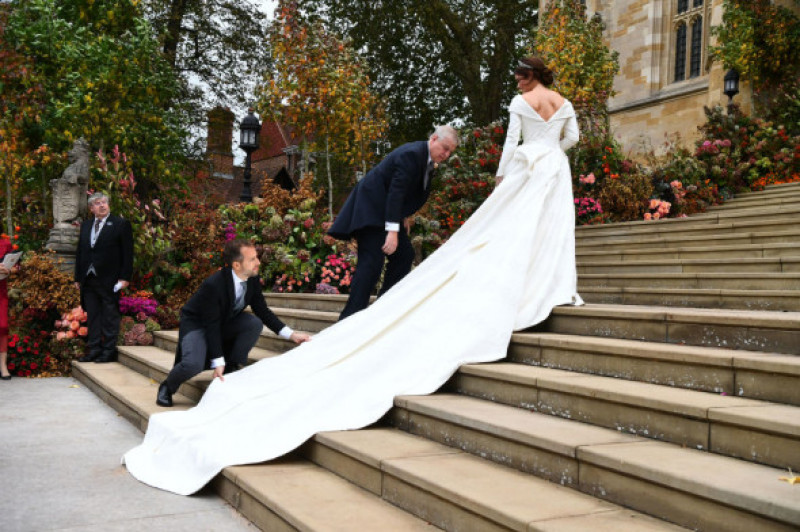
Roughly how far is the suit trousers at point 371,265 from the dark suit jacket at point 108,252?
385 centimetres

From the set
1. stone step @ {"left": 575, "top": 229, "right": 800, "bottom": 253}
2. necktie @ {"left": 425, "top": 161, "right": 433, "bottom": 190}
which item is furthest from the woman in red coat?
stone step @ {"left": 575, "top": 229, "right": 800, "bottom": 253}

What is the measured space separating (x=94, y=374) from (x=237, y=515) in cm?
478

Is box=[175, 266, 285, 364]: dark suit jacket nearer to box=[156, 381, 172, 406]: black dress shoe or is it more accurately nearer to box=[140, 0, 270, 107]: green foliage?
box=[156, 381, 172, 406]: black dress shoe

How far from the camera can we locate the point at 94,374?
25.8 feet

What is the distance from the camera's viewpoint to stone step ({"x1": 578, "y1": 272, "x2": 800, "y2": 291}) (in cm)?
559

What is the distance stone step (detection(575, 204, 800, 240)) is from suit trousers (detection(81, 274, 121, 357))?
22.6 ft

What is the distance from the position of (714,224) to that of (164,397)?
709 centimetres

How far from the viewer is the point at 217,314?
5504 mm

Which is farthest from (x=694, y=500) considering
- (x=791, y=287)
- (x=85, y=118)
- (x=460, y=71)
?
(x=460, y=71)

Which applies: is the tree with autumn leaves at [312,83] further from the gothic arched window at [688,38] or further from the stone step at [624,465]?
the stone step at [624,465]

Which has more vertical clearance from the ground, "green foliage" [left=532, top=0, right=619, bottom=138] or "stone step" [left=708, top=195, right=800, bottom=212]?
"green foliage" [left=532, top=0, right=619, bottom=138]

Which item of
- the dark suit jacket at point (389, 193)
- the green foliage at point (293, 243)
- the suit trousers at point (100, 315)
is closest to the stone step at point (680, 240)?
the green foliage at point (293, 243)

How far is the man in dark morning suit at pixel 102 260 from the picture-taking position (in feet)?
27.8

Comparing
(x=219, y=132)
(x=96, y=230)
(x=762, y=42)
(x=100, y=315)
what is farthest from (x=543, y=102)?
(x=219, y=132)
